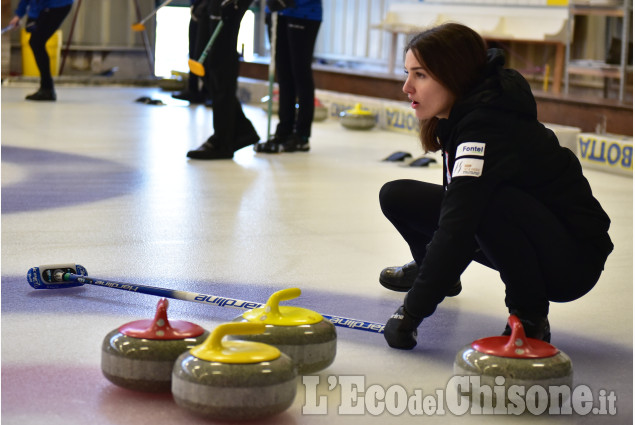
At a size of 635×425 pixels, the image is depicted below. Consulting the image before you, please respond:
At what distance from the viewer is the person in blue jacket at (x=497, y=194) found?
178cm

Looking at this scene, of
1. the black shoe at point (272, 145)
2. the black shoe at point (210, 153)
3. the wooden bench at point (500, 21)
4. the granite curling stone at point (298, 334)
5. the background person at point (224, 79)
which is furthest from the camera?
the wooden bench at point (500, 21)

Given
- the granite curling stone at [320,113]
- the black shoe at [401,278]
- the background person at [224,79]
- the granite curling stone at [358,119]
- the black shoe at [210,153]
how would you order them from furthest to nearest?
the granite curling stone at [320,113] < the granite curling stone at [358,119] < the black shoe at [210,153] < the background person at [224,79] < the black shoe at [401,278]

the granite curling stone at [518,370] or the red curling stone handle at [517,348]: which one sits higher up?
the red curling stone handle at [517,348]

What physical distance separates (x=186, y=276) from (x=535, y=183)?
1022mm

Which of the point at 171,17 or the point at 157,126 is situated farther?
the point at 171,17

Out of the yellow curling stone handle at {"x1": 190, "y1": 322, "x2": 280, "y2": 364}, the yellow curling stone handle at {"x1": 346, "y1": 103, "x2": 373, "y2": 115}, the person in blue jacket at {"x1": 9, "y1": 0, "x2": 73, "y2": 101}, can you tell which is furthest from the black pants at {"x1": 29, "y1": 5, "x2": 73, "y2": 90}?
the yellow curling stone handle at {"x1": 190, "y1": 322, "x2": 280, "y2": 364}

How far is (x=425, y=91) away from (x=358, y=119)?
4.63 meters

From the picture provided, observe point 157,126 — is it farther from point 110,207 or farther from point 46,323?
point 46,323

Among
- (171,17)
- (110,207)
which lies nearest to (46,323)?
(110,207)

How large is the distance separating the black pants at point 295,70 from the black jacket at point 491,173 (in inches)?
119

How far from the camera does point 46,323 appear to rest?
2.03 meters

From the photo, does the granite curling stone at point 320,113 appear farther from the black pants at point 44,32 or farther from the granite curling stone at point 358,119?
the black pants at point 44,32

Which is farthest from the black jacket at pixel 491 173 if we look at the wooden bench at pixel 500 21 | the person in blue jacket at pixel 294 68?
the wooden bench at pixel 500 21

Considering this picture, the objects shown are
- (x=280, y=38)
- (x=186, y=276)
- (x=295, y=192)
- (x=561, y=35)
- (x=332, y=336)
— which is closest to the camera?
(x=332, y=336)
